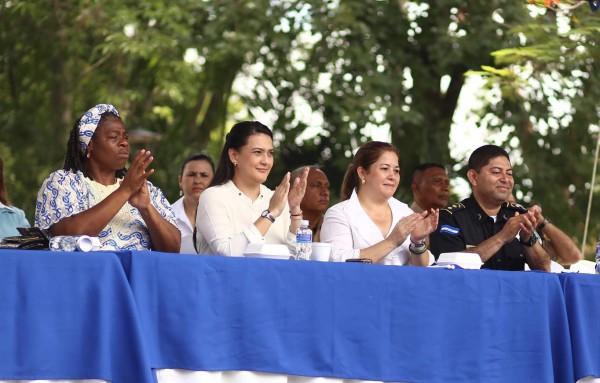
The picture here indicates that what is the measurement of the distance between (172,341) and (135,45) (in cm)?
662

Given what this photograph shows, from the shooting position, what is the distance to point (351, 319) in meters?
4.38

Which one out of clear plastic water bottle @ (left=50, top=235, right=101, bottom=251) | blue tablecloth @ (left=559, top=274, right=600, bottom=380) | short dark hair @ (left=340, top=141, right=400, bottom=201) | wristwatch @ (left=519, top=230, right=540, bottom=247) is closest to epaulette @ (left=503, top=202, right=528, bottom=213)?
wristwatch @ (left=519, top=230, right=540, bottom=247)

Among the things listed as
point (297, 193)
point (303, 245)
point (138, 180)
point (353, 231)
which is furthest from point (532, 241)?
point (138, 180)

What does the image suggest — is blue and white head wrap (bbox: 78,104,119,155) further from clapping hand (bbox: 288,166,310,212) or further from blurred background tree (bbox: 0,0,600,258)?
blurred background tree (bbox: 0,0,600,258)

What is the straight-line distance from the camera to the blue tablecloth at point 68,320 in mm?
3887

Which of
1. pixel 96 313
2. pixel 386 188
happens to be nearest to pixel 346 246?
pixel 386 188

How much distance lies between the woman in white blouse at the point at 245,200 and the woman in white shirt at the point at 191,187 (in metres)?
1.83

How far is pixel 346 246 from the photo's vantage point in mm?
5457

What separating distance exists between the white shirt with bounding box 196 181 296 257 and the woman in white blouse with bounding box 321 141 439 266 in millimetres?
255

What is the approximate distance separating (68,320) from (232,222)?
142 centimetres

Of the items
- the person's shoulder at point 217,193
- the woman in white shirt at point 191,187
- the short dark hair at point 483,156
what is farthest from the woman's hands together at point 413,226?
the woman in white shirt at point 191,187

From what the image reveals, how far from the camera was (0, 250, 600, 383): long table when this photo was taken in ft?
12.9

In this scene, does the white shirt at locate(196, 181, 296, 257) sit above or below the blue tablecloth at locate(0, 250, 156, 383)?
above

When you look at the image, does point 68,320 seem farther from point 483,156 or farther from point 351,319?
point 483,156
